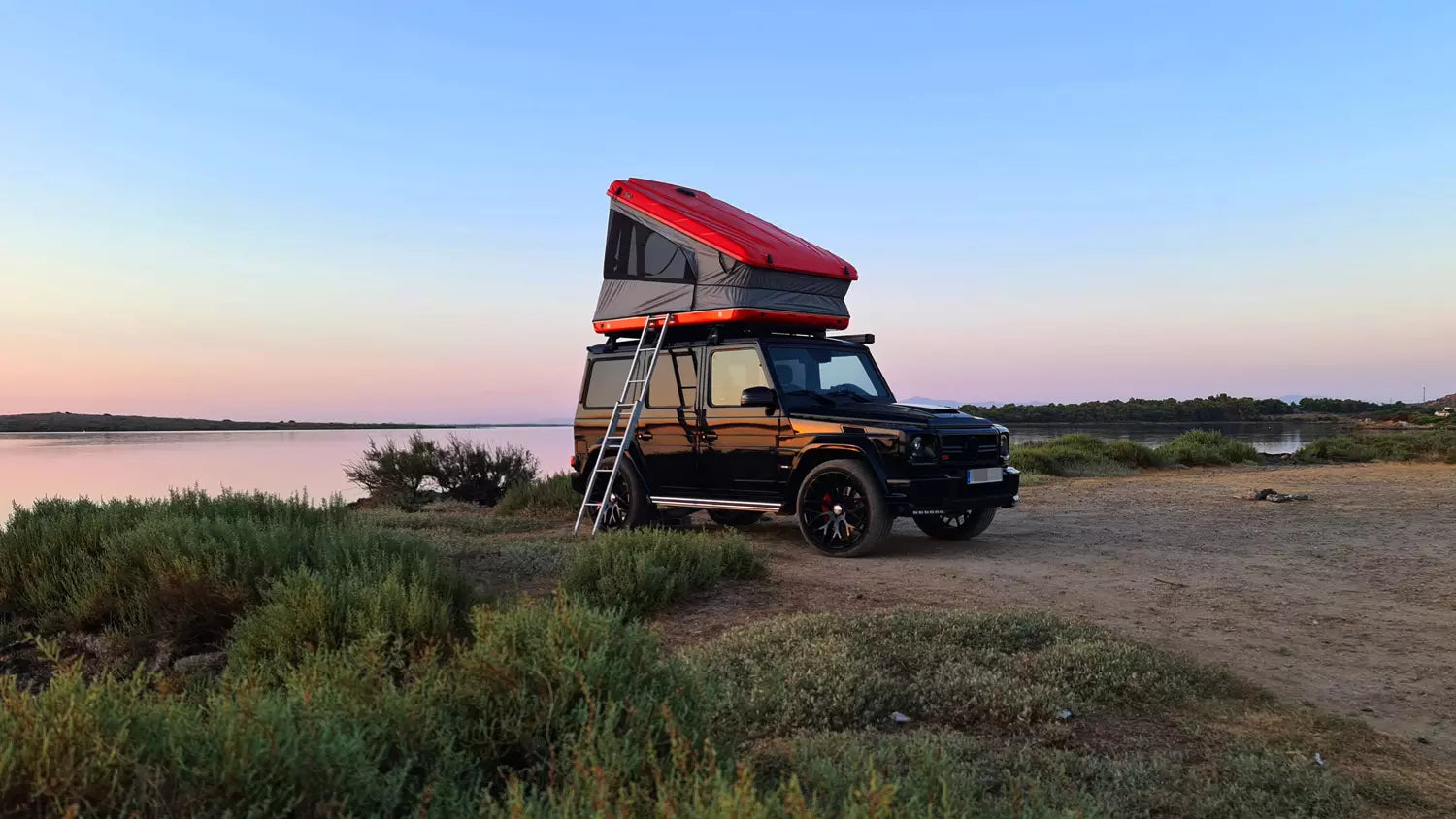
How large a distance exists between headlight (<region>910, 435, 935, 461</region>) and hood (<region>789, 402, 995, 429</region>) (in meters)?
0.13

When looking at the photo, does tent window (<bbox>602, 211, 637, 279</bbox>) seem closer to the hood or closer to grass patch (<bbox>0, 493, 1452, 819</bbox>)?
the hood

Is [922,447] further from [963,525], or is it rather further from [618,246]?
[618,246]

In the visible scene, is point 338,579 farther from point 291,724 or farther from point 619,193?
point 619,193

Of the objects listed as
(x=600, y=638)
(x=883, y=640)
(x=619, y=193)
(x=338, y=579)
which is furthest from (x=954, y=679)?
(x=619, y=193)

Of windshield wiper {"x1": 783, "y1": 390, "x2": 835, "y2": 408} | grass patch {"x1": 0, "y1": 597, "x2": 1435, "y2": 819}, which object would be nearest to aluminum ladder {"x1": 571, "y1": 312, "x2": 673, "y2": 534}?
windshield wiper {"x1": 783, "y1": 390, "x2": 835, "y2": 408}

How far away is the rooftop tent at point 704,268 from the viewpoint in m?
9.38

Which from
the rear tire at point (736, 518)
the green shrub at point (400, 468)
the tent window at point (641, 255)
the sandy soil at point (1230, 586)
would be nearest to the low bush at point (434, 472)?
the green shrub at point (400, 468)

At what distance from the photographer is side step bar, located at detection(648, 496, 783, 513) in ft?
29.8

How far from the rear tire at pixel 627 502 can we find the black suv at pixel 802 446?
14 mm

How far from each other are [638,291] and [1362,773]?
8.21 metres

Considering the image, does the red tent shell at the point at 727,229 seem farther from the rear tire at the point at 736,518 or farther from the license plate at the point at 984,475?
the rear tire at the point at 736,518

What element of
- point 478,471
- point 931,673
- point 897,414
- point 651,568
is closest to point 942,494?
point 897,414

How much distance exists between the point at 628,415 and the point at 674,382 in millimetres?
851

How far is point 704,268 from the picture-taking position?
9664mm
